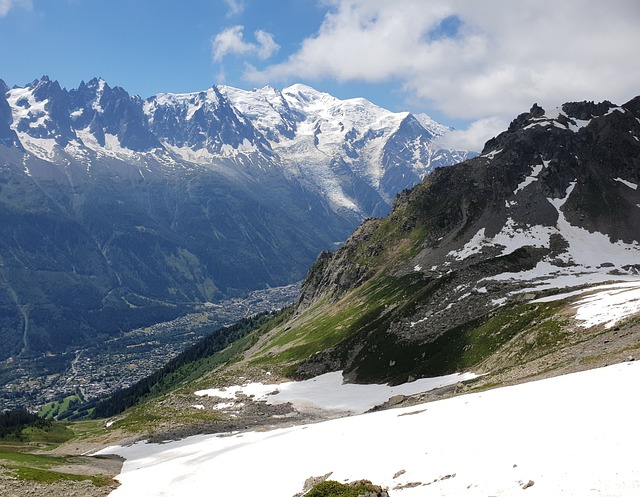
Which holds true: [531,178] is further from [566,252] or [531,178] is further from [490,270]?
[490,270]

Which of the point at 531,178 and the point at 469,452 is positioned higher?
the point at 531,178

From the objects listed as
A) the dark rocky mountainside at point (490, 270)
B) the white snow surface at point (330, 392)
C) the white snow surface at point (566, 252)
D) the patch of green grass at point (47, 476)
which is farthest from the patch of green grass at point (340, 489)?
the white snow surface at point (566, 252)

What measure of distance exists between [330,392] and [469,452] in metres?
80.9

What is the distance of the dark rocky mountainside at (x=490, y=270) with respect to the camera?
105625 mm

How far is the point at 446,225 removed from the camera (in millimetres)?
189125

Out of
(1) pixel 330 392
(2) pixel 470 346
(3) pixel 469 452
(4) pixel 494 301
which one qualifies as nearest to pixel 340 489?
(3) pixel 469 452

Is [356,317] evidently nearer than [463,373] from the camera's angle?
No

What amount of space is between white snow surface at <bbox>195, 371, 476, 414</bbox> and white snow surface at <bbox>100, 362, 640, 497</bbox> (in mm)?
35930

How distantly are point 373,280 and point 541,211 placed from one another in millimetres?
60811

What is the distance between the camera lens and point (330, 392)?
371 feet

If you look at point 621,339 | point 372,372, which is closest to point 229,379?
point 372,372

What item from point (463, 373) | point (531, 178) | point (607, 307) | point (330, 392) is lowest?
point (330, 392)

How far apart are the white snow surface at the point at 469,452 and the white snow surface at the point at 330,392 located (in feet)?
118

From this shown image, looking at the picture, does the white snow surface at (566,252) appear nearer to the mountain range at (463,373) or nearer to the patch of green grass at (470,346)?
the mountain range at (463,373)
